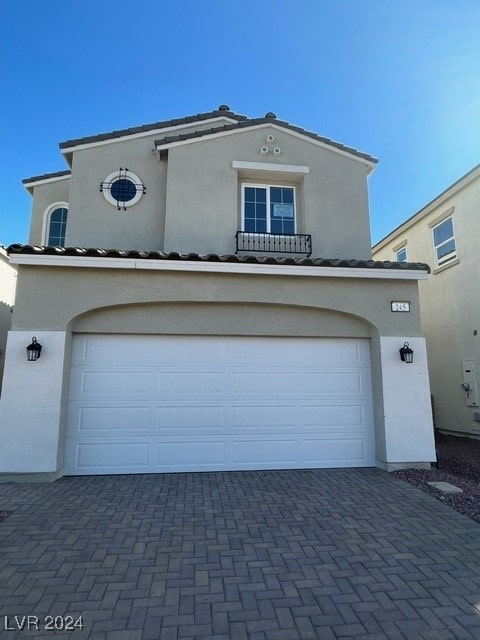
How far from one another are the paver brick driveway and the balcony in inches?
224

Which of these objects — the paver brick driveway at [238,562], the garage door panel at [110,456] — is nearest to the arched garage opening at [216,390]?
the garage door panel at [110,456]

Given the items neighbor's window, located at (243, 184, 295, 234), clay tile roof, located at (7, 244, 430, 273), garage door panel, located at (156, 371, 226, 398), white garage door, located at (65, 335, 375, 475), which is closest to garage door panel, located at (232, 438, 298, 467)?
white garage door, located at (65, 335, 375, 475)

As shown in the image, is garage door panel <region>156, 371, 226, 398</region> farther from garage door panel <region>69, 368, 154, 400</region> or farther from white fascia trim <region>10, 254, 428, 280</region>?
white fascia trim <region>10, 254, 428, 280</region>

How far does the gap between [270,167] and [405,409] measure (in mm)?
6899

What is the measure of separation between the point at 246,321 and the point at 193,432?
2460 millimetres

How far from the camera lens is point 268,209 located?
33.2ft

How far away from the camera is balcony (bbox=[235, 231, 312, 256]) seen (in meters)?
9.55

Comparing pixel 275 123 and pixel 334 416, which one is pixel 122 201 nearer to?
pixel 275 123

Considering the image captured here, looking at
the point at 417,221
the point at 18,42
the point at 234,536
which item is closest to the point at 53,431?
the point at 234,536

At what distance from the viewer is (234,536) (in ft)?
15.2

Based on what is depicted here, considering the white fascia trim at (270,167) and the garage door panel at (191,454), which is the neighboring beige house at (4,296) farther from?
the garage door panel at (191,454)

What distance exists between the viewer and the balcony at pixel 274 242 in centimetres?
955

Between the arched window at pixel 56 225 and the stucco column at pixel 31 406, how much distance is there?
561 centimetres

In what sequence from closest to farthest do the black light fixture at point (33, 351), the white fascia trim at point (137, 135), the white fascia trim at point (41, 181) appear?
the black light fixture at point (33, 351) < the white fascia trim at point (137, 135) < the white fascia trim at point (41, 181)
